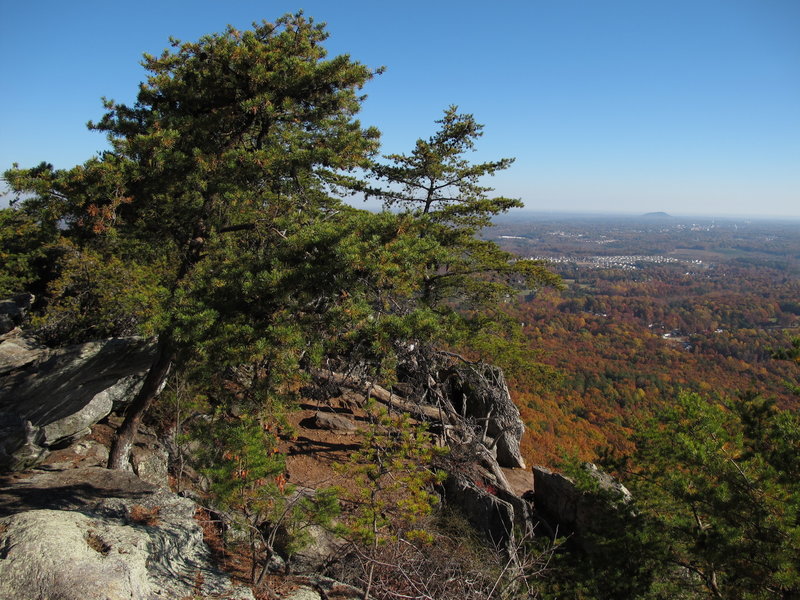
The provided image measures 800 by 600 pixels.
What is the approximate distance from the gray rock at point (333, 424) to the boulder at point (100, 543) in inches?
192

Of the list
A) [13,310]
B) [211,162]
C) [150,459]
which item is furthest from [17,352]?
[211,162]

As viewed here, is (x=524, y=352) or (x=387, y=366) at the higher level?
(x=387, y=366)

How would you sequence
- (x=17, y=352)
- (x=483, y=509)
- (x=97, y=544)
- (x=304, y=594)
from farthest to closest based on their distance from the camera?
(x=17, y=352) < (x=483, y=509) < (x=304, y=594) < (x=97, y=544)

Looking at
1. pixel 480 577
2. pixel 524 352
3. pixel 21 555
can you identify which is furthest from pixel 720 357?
pixel 21 555

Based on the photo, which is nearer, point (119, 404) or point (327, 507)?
point (327, 507)

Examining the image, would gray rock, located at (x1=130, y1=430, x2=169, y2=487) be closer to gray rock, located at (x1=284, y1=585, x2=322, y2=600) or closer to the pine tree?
the pine tree

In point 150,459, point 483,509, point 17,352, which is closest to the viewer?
point 150,459

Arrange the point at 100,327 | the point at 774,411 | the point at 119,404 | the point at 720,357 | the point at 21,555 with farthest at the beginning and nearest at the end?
the point at 720,357 < the point at 100,327 < the point at 119,404 < the point at 774,411 < the point at 21,555

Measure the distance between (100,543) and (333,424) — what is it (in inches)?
263

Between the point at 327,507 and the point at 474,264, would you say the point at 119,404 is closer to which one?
the point at 327,507

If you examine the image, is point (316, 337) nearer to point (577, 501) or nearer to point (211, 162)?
point (211, 162)

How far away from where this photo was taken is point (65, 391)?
6.83m

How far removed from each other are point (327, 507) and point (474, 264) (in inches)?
299

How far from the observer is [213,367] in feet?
15.7
